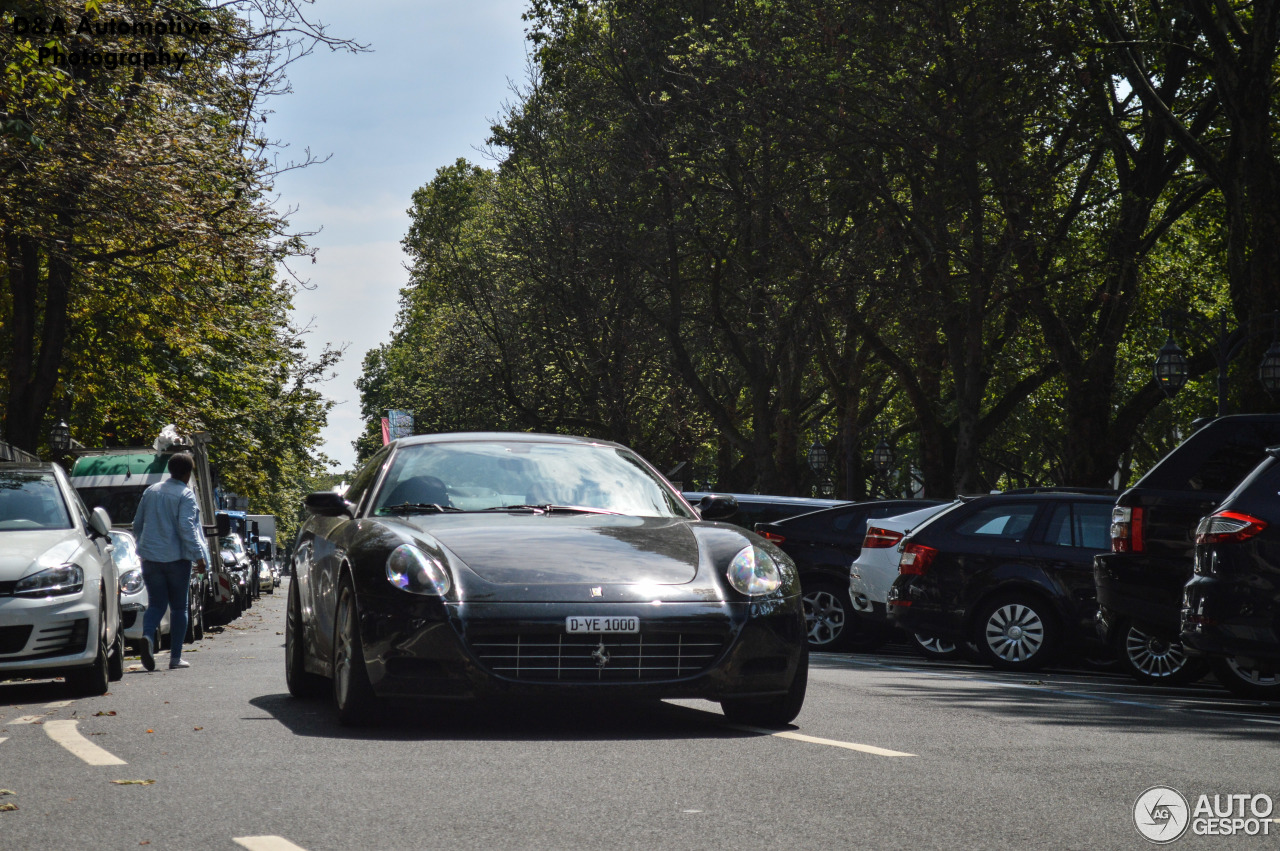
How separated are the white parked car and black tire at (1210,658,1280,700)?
4.77 m

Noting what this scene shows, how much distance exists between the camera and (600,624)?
7559mm

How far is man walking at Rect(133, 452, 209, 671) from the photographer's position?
13.5m

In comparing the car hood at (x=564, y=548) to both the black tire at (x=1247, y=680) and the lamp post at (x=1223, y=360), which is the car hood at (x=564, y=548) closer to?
the black tire at (x=1247, y=680)

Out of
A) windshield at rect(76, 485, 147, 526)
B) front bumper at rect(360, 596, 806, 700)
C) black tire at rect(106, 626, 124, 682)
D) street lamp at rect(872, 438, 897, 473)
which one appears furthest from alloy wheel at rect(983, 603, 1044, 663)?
street lamp at rect(872, 438, 897, 473)

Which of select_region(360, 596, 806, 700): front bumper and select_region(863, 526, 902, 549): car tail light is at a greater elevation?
select_region(863, 526, 902, 549): car tail light

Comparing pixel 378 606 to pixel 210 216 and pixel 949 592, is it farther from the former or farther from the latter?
pixel 210 216

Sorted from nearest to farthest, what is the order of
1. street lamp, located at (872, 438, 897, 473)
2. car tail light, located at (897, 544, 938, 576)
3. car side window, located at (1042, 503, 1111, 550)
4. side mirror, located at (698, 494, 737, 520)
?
side mirror, located at (698, 494, 737, 520), car side window, located at (1042, 503, 1111, 550), car tail light, located at (897, 544, 938, 576), street lamp, located at (872, 438, 897, 473)

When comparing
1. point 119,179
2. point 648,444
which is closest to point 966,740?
point 119,179

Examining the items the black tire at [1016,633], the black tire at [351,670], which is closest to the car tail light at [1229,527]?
the black tire at [1016,633]

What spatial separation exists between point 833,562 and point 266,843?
12999 mm

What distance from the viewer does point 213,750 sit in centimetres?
738

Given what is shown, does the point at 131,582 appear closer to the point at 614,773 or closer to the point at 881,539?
the point at 881,539

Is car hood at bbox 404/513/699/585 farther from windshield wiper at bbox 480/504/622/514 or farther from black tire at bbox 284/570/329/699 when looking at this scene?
black tire at bbox 284/570/329/699

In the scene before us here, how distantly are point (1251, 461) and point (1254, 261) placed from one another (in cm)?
836
